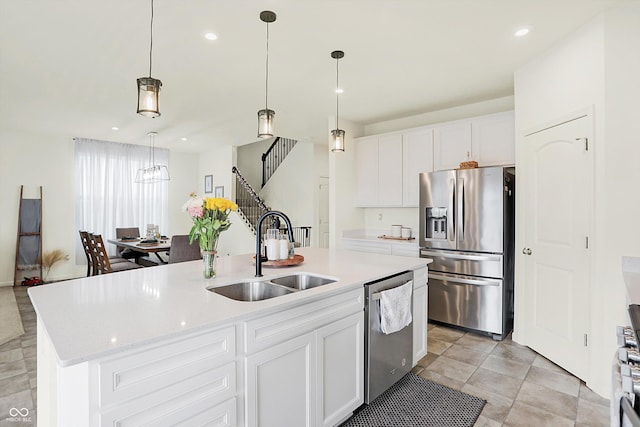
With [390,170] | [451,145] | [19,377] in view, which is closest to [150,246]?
[19,377]

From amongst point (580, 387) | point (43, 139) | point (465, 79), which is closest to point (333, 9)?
point (465, 79)

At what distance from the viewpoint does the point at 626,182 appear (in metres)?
2.25

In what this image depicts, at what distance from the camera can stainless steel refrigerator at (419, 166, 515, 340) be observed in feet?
10.9

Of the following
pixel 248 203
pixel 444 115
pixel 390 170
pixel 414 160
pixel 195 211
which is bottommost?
pixel 195 211

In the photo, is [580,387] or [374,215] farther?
[374,215]

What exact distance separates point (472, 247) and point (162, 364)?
3183 mm

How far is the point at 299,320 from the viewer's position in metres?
1.61

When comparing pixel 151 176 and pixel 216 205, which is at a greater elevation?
pixel 151 176

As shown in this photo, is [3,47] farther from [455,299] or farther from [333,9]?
[455,299]

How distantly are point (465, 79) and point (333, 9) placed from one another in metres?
1.89

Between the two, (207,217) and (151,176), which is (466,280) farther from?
(151,176)

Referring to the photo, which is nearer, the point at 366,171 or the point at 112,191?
the point at 366,171

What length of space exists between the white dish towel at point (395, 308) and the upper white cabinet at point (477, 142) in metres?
2.34

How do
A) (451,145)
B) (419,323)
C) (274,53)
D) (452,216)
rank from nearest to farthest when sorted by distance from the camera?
(419,323) → (274,53) → (452,216) → (451,145)
